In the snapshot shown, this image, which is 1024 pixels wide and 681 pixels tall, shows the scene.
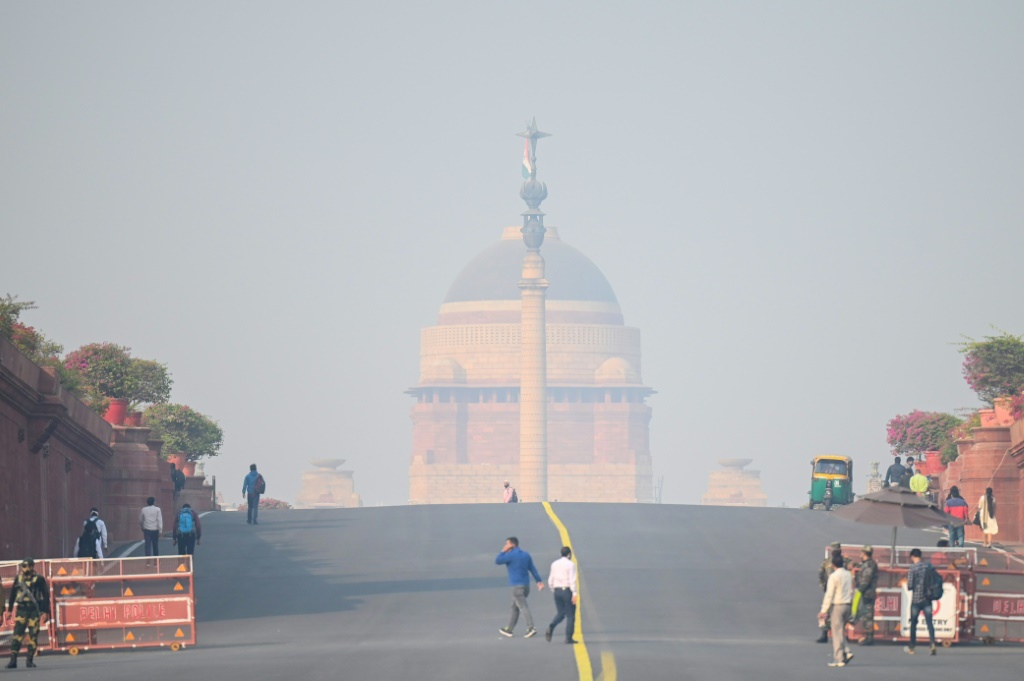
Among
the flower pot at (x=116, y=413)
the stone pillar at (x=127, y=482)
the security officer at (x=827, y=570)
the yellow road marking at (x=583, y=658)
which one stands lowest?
the yellow road marking at (x=583, y=658)

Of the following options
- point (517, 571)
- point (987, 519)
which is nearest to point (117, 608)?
point (517, 571)

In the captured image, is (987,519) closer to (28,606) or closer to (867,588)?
(867,588)

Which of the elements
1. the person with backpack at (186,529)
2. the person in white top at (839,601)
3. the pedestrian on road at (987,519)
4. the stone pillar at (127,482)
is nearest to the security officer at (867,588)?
the person in white top at (839,601)

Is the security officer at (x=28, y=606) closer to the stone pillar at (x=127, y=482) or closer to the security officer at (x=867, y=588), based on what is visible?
the security officer at (x=867, y=588)

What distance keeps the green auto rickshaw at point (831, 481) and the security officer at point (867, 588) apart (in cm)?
3442

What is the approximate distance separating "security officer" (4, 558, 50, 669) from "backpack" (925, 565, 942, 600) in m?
→ 13.2

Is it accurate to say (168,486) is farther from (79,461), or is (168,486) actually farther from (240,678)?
(240,678)

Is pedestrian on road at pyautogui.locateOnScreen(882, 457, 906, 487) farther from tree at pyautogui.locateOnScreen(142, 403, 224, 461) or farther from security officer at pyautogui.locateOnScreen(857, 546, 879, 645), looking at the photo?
tree at pyautogui.locateOnScreen(142, 403, 224, 461)

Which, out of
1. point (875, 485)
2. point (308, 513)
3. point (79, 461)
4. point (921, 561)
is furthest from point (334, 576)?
point (875, 485)

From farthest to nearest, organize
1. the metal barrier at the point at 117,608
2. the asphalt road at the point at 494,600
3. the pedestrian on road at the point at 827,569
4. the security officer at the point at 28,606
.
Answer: the metal barrier at the point at 117,608 < the pedestrian on road at the point at 827,569 < the security officer at the point at 28,606 < the asphalt road at the point at 494,600

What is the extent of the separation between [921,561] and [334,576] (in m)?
15.6

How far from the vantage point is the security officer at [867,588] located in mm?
30281

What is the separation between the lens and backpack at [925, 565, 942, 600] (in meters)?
29.7

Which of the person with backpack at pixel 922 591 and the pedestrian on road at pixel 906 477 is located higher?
the pedestrian on road at pixel 906 477
